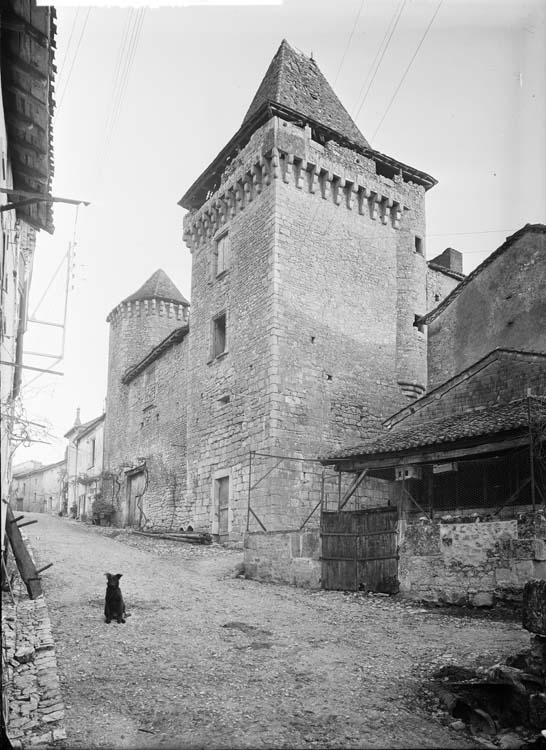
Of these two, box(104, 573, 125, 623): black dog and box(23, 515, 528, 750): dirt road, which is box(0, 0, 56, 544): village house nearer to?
box(23, 515, 528, 750): dirt road

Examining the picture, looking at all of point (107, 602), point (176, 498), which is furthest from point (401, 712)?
point (176, 498)

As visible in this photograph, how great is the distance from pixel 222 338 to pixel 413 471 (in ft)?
29.4

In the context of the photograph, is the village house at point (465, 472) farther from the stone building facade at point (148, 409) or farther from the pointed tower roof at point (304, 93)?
the stone building facade at point (148, 409)

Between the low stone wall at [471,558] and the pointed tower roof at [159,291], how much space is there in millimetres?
22963

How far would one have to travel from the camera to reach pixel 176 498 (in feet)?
73.1

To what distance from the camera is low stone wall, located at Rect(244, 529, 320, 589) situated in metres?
11.8

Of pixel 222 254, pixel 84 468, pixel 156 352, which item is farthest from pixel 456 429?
pixel 84 468

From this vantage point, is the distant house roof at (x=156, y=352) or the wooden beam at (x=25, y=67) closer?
the wooden beam at (x=25, y=67)

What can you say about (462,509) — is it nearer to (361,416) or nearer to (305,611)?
(305,611)

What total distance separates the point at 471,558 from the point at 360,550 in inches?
94.9

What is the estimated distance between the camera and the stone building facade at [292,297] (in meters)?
16.9

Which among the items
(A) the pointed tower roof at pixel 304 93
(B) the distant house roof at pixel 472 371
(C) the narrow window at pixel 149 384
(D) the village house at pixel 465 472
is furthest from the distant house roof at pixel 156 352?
(B) the distant house roof at pixel 472 371

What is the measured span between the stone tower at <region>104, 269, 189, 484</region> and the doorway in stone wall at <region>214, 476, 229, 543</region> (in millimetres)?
12663

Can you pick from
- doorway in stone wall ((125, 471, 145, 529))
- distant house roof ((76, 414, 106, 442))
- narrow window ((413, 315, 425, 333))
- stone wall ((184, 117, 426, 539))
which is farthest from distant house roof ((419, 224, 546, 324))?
distant house roof ((76, 414, 106, 442))
